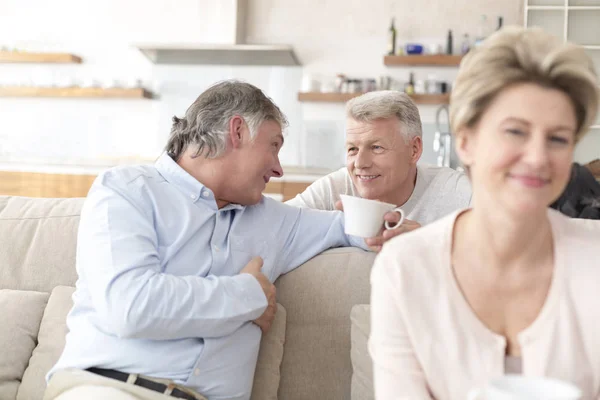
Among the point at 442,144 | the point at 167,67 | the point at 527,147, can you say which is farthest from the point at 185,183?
the point at 167,67

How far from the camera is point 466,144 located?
3.82 ft

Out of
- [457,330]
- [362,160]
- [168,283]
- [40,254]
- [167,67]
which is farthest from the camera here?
[167,67]

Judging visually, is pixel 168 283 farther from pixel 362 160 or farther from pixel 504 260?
pixel 362 160

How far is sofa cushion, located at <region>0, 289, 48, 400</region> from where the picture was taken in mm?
1876

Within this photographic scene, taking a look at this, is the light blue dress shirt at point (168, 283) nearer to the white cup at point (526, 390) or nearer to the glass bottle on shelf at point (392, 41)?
the white cup at point (526, 390)

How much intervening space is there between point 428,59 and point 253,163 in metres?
3.84

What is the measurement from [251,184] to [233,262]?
0.23 meters

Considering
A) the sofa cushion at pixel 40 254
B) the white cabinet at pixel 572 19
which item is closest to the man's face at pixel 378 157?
the sofa cushion at pixel 40 254

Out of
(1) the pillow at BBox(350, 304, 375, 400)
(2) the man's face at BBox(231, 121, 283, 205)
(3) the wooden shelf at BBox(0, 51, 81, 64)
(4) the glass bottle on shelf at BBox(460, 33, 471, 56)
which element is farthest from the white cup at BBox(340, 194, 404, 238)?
(3) the wooden shelf at BBox(0, 51, 81, 64)

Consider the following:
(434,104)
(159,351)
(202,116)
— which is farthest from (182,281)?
(434,104)

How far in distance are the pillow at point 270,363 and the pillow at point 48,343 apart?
547mm

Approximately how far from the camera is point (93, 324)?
1.68 metres

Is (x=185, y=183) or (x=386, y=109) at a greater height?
(x=386, y=109)

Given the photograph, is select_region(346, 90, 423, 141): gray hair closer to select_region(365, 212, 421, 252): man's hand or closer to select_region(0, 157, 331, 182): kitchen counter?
select_region(365, 212, 421, 252): man's hand
